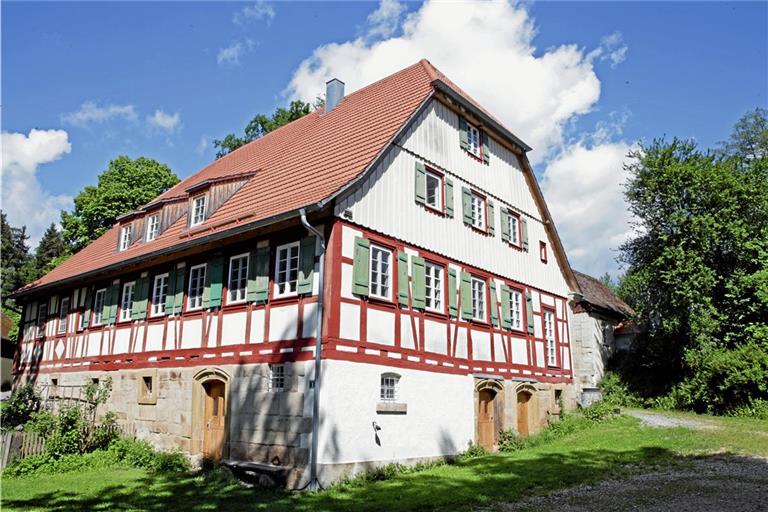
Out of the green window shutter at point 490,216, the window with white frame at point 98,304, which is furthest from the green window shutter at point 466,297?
the window with white frame at point 98,304

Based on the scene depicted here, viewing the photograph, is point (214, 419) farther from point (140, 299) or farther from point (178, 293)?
point (140, 299)

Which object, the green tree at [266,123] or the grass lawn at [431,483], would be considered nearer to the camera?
the grass lawn at [431,483]

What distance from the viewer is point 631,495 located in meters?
10.3

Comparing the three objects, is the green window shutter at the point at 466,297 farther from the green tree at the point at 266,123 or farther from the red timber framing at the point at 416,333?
the green tree at the point at 266,123

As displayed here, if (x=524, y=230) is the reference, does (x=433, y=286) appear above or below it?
below

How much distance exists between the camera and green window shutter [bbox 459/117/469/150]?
17922mm

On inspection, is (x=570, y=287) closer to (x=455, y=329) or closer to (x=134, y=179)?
(x=455, y=329)

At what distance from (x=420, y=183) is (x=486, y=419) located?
6942 mm

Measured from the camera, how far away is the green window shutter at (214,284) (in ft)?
49.5

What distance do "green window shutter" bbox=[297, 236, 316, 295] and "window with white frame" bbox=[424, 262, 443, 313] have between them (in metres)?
3.37

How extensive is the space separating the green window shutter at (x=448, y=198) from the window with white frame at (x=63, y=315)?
47.4 feet

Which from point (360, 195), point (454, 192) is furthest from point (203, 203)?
point (454, 192)

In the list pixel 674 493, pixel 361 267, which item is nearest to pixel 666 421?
pixel 674 493

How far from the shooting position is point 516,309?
63.5 ft
